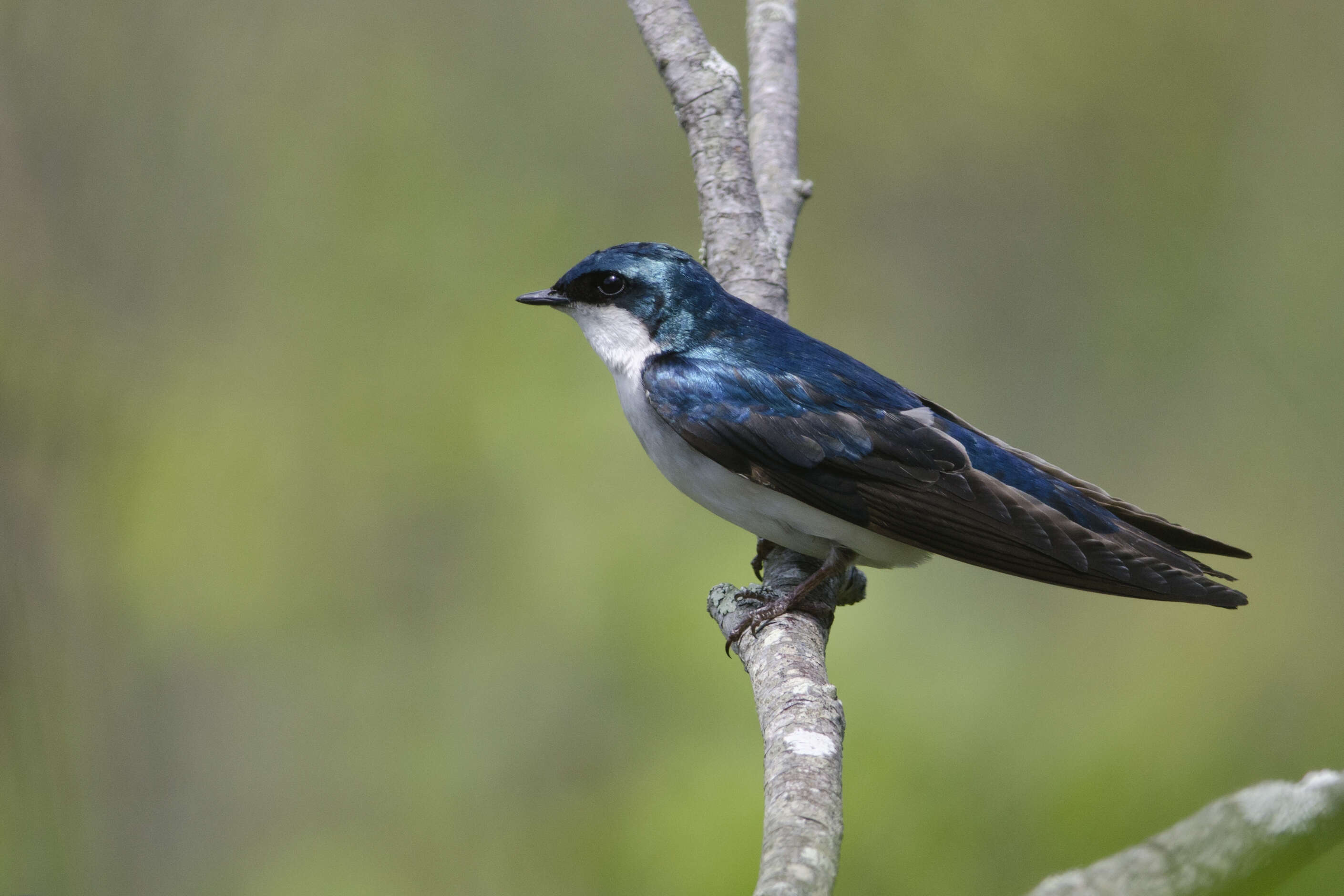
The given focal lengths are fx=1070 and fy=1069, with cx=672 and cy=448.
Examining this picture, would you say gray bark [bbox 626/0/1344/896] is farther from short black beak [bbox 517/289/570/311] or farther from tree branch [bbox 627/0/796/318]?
short black beak [bbox 517/289/570/311]

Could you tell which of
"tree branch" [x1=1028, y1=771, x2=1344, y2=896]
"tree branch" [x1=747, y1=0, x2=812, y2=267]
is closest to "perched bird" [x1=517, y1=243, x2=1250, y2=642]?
"tree branch" [x1=747, y1=0, x2=812, y2=267]

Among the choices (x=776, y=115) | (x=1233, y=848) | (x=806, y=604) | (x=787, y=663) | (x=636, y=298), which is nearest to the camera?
(x=1233, y=848)

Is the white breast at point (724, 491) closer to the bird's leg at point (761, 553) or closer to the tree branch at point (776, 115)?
the bird's leg at point (761, 553)

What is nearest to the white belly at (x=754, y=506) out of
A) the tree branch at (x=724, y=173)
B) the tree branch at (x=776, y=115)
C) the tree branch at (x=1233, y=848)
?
the tree branch at (x=724, y=173)

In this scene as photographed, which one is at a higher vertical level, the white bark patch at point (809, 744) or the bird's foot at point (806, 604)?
the bird's foot at point (806, 604)

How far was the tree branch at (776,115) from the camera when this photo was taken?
2098mm

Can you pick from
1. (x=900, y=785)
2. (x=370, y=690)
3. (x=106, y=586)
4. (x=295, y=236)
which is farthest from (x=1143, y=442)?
(x=106, y=586)

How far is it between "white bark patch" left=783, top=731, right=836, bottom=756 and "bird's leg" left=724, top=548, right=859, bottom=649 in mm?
370

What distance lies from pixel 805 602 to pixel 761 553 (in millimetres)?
327

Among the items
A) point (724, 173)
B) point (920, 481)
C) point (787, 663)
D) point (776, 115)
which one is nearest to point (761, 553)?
point (920, 481)

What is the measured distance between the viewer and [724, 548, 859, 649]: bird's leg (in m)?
1.39

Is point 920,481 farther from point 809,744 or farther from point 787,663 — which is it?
point 809,744

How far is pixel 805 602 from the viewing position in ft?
4.72

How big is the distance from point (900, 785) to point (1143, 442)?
1391 millimetres
